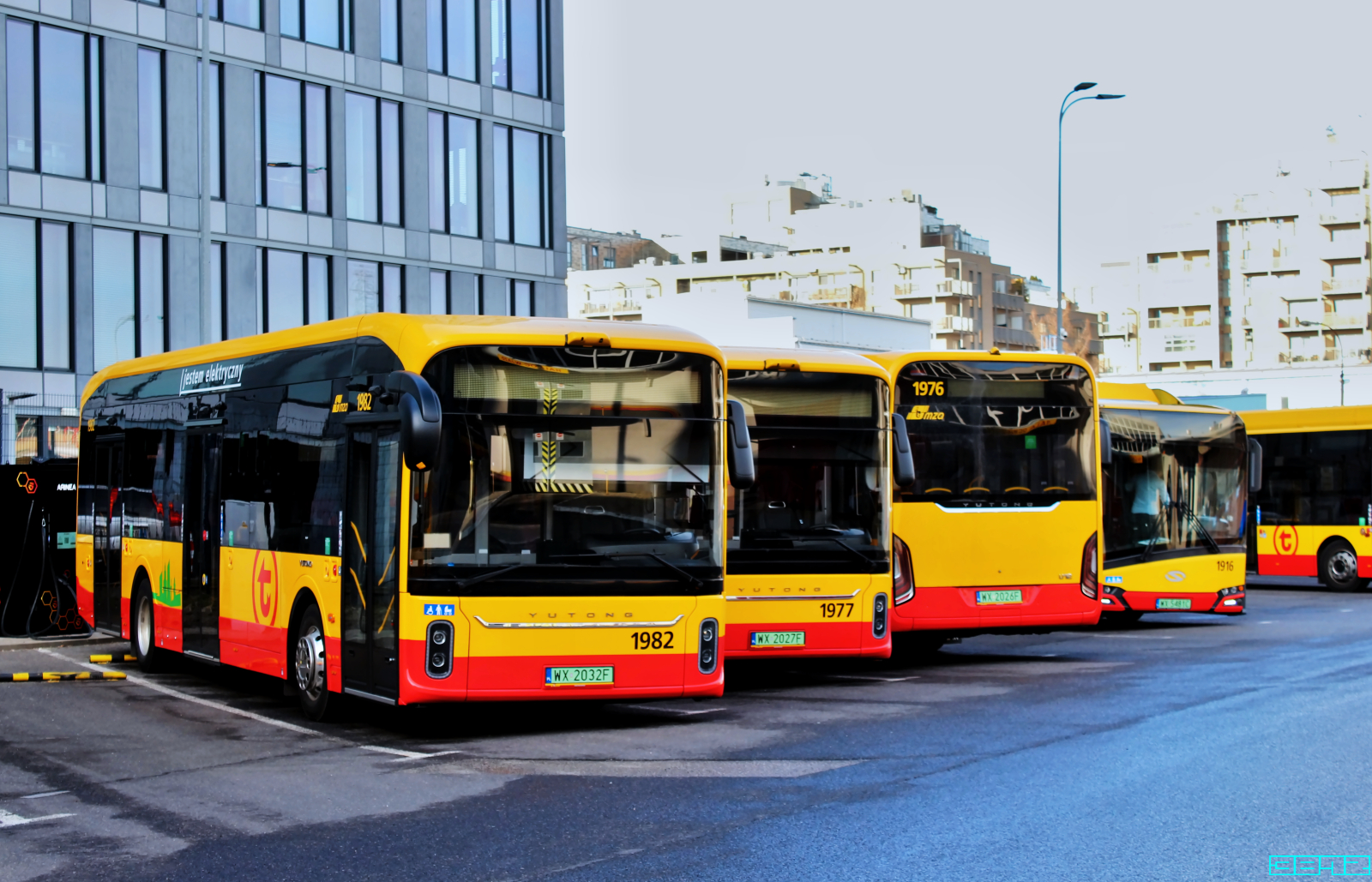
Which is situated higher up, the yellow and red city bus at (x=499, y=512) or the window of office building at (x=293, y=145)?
the window of office building at (x=293, y=145)

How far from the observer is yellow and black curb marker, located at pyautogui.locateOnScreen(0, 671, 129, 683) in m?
15.5

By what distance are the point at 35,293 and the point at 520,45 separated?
16011 mm

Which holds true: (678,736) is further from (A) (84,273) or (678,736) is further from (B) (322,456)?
(A) (84,273)

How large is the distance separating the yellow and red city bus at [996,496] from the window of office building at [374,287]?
25.6 m

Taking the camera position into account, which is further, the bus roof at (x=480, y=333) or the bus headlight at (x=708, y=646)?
the bus headlight at (x=708, y=646)

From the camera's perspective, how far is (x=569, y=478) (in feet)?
38.2

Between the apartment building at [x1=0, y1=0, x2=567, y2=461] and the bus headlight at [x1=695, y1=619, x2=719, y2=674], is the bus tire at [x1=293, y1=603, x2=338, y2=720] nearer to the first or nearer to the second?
the bus headlight at [x1=695, y1=619, x2=719, y2=674]

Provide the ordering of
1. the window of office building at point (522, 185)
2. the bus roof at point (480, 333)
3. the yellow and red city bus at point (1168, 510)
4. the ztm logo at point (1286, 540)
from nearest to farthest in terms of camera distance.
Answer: the bus roof at point (480, 333) < the yellow and red city bus at point (1168, 510) < the ztm logo at point (1286, 540) < the window of office building at point (522, 185)

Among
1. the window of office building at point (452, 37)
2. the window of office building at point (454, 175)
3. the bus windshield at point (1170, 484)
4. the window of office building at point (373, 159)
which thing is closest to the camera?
the bus windshield at point (1170, 484)

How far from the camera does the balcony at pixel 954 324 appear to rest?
372 feet

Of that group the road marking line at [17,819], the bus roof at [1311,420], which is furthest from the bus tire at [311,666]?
the bus roof at [1311,420]

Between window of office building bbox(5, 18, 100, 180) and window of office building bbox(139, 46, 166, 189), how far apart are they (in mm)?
1059

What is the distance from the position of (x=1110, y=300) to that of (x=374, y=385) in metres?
127

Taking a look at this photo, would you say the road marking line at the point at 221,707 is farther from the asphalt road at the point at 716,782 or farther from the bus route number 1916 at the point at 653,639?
the bus route number 1916 at the point at 653,639
